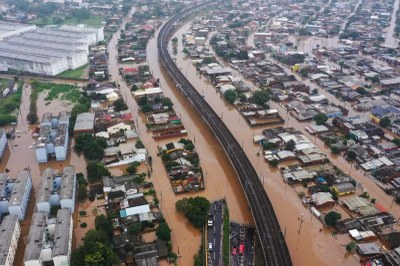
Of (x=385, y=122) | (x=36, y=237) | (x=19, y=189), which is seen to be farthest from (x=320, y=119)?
(x=36, y=237)

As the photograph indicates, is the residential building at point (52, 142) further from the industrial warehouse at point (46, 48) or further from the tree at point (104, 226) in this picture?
the industrial warehouse at point (46, 48)

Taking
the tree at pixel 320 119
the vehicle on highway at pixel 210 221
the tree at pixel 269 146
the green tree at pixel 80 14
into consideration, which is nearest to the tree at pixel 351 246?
the vehicle on highway at pixel 210 221

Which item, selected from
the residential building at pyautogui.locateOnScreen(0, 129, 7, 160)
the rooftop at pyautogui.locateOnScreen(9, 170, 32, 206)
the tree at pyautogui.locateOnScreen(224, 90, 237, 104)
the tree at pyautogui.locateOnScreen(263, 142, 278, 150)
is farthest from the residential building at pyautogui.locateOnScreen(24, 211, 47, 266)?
the tree at pyautogui.locateOnScreen(224, 90, 237, 104)

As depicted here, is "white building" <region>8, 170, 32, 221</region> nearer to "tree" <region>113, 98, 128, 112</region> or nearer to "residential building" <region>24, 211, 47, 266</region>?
"residential building" <region>24, 211, 47, 266</region>

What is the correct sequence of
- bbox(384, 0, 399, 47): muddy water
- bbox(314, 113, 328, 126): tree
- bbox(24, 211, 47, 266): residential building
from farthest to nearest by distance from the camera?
bbox(384, 0, 399, 47): muddy water → bbox(314, 113, 328, 126): tree → bbox(24, 211, 47, 266): residential building

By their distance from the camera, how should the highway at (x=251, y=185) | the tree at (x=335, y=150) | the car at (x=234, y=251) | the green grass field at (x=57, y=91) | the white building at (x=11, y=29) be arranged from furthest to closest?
the white building at (x=11, y=29) < the green grass field at (x=57, y=91) < the tree at (x=335, y=150) < the car at (x=234, y=251) < the highway at (x=251, y=185)

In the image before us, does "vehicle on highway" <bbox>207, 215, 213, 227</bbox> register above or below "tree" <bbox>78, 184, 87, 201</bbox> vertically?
below
